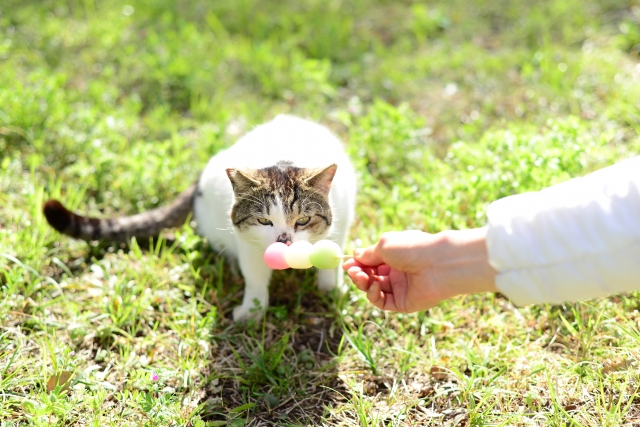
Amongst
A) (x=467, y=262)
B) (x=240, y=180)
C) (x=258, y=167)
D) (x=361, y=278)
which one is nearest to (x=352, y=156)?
(x=258, y=167)

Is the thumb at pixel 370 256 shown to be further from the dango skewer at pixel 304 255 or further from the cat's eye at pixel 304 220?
the cat's eye at pixel 304 220

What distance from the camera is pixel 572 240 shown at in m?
1.78

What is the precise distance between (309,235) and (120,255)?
1428mm

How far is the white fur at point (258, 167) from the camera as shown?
293 cm

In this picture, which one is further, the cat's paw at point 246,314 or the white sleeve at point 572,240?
the cat's paw at point 246,314

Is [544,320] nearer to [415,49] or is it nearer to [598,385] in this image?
[598,385]

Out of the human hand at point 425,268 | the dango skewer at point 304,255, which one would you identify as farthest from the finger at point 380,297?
the dango skewer at point 304,255

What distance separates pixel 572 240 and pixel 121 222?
2654mm

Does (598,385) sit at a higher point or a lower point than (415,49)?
lower

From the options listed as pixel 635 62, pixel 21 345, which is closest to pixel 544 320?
pixel 21 345

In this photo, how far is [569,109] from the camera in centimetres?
450

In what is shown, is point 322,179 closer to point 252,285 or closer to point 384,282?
point 384,282

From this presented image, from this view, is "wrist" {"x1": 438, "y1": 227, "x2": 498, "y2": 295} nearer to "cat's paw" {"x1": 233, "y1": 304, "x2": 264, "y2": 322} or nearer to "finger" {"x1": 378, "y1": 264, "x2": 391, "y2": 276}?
"finger" {"x1": 378, "y1": 264, "x2": 391, "y2": 276}

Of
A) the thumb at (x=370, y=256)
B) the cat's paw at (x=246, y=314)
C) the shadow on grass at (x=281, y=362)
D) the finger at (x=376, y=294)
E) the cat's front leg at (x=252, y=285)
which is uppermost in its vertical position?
the thumb at (x=370, y=256)
